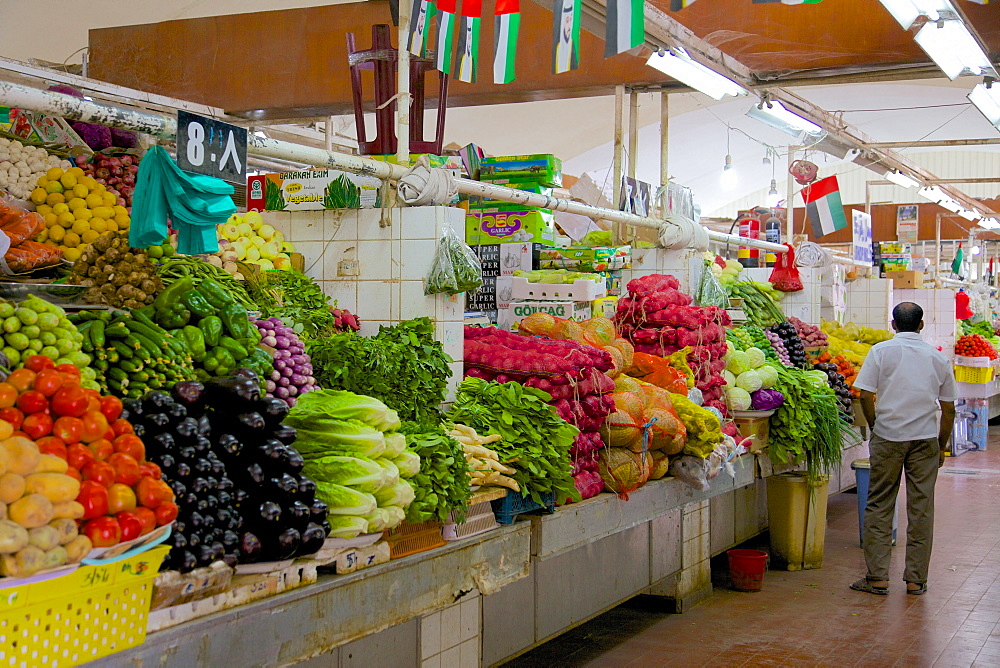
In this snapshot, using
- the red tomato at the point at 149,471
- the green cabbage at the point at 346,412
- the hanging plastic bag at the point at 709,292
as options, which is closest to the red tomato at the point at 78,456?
the red tomato at the point at 149,471

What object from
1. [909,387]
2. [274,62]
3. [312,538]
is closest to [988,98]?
[909,387]

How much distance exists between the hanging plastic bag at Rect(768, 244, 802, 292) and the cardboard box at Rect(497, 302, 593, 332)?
3.80 m

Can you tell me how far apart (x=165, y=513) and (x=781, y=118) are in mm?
7031

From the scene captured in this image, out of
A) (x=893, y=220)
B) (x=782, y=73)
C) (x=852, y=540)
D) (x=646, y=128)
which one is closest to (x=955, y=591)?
(x=852, y=540)

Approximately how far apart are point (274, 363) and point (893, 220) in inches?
791

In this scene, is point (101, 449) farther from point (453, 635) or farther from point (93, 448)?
point (453, 635)

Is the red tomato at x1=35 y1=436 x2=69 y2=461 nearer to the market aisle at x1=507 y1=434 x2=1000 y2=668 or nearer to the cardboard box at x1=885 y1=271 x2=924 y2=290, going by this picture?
the market aisle at x1=507 y1=434 x2=1000 y2=668

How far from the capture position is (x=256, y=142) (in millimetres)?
3699

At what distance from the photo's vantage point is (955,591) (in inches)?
256

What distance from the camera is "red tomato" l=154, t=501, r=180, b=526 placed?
2.54 meters

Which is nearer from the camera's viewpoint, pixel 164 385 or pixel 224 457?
pixel 224 457

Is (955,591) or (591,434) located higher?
(591,434)

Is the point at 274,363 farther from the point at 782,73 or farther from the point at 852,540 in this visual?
the point at 852,540

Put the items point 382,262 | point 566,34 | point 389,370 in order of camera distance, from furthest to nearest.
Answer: point 382,262, point 566,34, point 389,370
